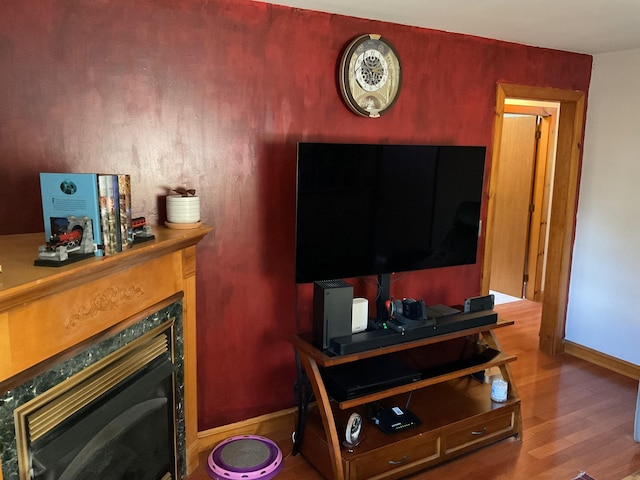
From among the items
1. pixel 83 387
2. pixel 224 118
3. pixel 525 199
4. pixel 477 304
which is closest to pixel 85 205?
pixel 83 387

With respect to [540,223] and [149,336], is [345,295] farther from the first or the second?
[540,223]

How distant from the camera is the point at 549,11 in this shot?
2576mm

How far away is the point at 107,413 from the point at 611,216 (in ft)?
11.2

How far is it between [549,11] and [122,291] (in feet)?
7.73

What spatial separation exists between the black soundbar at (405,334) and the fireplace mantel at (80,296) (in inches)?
28.0

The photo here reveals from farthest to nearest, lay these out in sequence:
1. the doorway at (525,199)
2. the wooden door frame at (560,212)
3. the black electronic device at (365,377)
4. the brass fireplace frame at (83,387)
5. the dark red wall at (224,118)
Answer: the doorway at (525,199)
the wooden door frame at (560,212)
the black electronic device at (365,377)
the dark red wall at (224,118)
the brass fireplace frame at (83,387)

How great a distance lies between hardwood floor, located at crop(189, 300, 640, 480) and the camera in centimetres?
255

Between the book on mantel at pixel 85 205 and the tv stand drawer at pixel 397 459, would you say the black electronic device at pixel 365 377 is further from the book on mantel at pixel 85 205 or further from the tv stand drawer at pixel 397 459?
the book on mantel at pixel 85 205

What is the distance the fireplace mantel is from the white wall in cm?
287

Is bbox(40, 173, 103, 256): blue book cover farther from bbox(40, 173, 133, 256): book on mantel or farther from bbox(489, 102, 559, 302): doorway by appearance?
bbox(489, 102, 559, 302): doorway

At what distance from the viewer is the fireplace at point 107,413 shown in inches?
60.3

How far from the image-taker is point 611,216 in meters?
3.68

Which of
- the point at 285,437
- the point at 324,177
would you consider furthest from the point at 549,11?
the point at 285,437

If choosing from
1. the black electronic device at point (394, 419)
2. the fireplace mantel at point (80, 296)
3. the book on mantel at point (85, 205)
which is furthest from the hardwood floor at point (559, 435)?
the book on mantel at point (85, 205)
